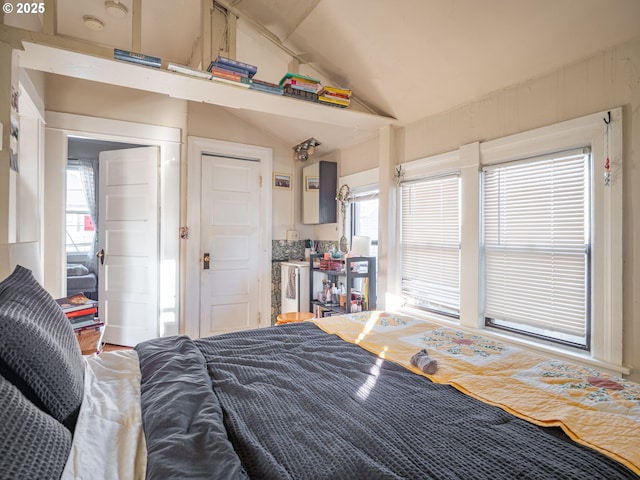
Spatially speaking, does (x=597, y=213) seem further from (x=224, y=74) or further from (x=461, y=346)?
(x=224, y=74)

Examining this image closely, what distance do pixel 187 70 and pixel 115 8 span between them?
0.93 metres

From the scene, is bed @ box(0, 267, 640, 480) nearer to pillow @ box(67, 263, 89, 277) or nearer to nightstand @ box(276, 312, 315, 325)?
nightstand @ box(276, 312, 315, 325)

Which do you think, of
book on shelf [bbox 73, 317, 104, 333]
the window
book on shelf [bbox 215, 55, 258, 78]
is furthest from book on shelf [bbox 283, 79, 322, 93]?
the window

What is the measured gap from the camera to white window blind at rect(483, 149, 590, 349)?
73.7 inches

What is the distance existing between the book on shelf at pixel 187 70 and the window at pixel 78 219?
468 centimetres

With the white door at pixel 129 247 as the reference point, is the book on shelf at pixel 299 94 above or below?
above

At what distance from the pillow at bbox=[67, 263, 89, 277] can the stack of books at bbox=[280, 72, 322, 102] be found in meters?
4.74

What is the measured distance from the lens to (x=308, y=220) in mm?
4074

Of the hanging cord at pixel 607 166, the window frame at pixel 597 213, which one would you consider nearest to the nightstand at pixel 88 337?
the window frame at pixel 597 213

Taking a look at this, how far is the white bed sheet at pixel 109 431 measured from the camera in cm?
78

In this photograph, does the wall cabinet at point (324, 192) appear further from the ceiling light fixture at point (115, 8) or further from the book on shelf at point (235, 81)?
the ceiling light fixture at point (115, 8)

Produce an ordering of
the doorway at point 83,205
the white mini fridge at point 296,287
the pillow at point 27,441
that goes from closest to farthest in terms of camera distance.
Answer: the pillow at point 27,441, the white mini fridge at point 296,287, the doorway at point 83,205

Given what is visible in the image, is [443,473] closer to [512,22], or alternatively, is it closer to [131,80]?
[512,22]

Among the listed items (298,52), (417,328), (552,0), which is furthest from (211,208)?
(552,0)
